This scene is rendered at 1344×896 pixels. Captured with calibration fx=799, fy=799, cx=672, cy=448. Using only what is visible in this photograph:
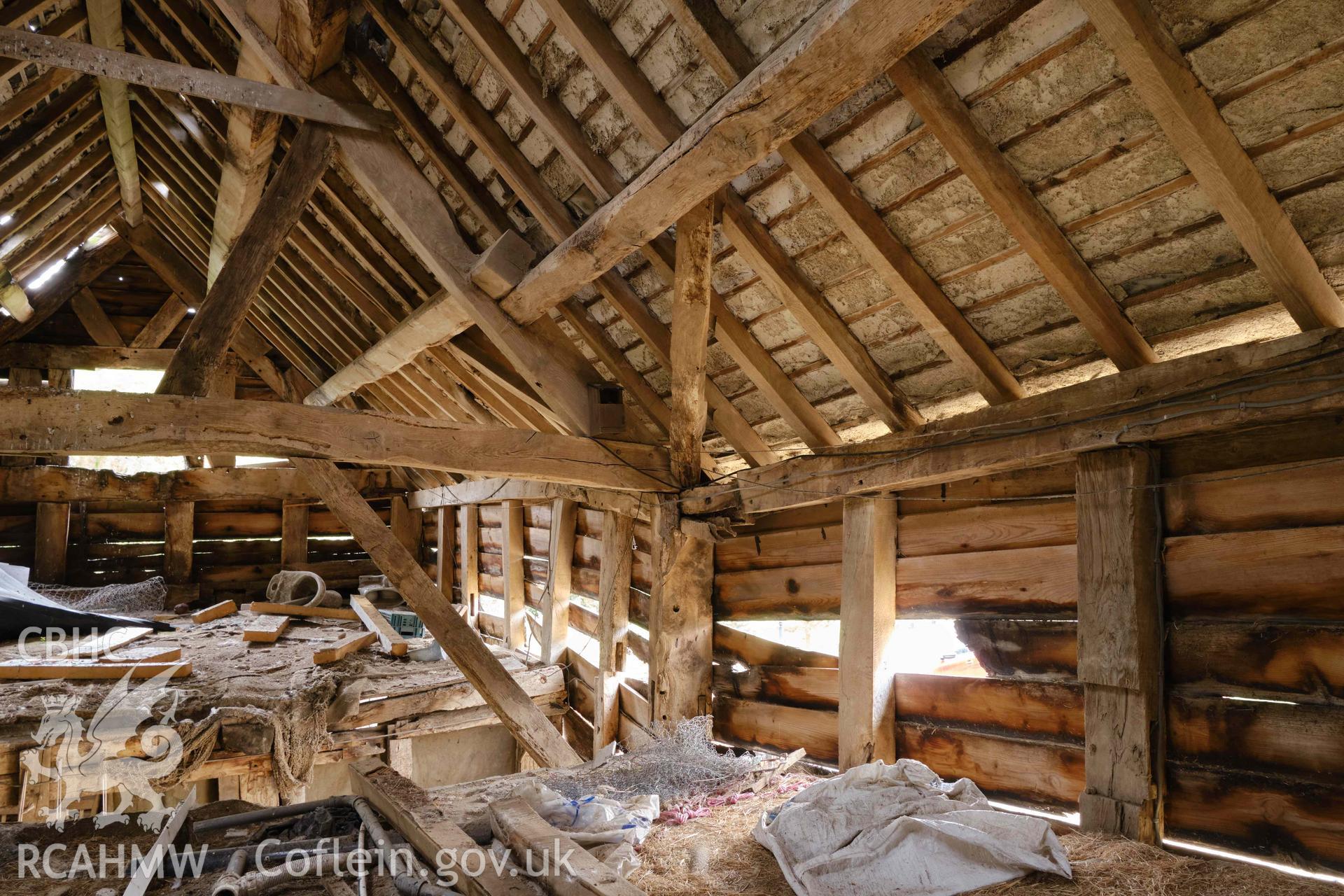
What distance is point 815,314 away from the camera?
282 centimetres

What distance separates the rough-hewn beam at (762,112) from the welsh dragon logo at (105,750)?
12.0 feet

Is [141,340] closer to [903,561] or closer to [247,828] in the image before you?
[247,828]

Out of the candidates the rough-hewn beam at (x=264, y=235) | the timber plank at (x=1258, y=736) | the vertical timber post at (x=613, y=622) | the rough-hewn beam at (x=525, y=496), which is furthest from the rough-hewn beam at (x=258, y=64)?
the timber plank at (x=1258, y=736)

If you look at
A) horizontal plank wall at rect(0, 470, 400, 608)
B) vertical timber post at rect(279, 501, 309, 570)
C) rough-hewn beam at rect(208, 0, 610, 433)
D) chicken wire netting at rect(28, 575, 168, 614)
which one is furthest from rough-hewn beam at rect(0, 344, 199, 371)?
rough-hewn beam at rect(208, 0, 610, 433)

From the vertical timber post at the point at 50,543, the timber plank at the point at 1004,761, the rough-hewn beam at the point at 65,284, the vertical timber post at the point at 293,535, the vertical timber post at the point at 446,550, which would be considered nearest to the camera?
the timber plank at the point at 1004,761

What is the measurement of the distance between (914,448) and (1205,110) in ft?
4.57

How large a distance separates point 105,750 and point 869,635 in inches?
165

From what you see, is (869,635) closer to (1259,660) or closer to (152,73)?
(1259,660)

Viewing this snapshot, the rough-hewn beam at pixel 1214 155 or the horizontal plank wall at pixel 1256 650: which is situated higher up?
the rough-hewn beam at pixel 1214 155

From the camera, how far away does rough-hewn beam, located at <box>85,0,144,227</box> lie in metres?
4.34

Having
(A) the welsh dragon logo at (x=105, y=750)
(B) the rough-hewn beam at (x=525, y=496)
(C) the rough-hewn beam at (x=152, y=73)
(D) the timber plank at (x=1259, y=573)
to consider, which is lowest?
(A) the welsh dragon logo at (x=105, y=750)

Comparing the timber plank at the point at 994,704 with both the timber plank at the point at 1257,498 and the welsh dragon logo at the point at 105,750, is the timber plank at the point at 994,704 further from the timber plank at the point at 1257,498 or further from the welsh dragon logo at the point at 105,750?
the welsh dragon logo at the point at 105,750

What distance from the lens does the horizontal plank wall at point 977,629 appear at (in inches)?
106

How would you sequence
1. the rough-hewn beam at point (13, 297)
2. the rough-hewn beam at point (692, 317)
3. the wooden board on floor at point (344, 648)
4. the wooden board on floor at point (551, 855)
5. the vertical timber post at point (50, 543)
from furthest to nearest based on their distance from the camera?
1. the vertical timber post at point (50, 543)
2. the rough-hewn beam at point (13, 297)
3. the wooden board on floor at point (344, 648)
4. the rough-hewn beam at point (692, 317)
5. the wooden board on floor at point (551, 855)
